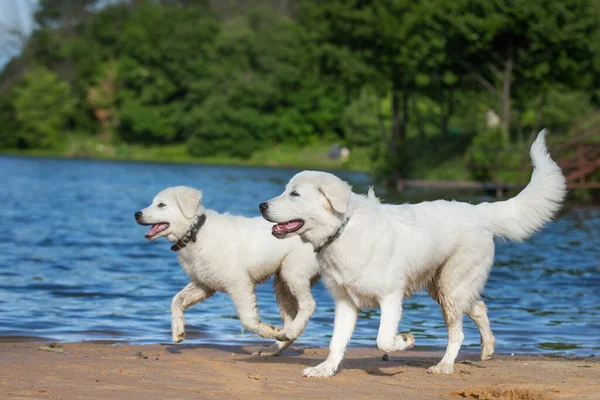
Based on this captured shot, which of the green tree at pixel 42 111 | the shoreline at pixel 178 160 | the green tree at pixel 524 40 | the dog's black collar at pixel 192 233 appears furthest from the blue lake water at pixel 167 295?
the green tree at pixel 42 111

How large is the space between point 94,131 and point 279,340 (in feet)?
289

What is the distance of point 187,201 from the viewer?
29.4ft

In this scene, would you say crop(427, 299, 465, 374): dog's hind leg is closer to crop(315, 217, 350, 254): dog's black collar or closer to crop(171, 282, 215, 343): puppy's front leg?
crop(315, 217, 350, 254): dog's black collar

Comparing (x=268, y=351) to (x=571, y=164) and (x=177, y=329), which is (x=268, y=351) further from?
(x=571, y=164)

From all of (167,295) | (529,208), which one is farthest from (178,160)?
(529,208)

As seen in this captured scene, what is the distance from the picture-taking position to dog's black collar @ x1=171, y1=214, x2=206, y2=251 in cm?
895

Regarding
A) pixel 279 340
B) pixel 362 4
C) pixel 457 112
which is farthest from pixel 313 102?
pixel 279 340

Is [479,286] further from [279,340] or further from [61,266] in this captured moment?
[61,266]

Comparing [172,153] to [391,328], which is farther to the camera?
[172,153]

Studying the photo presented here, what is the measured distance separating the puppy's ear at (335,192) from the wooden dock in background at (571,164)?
27.1m

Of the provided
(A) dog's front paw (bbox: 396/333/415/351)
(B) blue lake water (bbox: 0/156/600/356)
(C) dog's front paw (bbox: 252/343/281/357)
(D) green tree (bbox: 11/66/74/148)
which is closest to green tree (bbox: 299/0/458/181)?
(B) blue lake water (bbox: 0/156/600/356)

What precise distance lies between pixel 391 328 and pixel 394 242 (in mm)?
728

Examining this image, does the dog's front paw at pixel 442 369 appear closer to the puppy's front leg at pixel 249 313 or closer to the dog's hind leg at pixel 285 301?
the puppy's front leg at pixel 249 313

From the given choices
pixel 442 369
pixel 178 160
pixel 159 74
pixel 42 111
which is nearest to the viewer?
pixel 442 369
